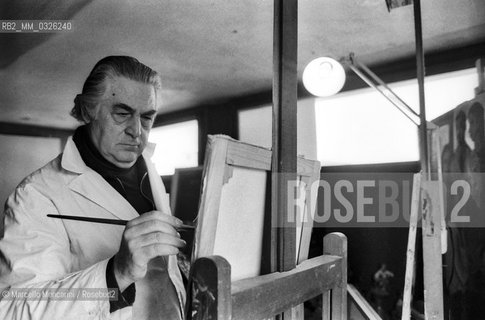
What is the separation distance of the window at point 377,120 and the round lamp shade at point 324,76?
1564 mm

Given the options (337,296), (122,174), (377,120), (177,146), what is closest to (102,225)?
(122,174)

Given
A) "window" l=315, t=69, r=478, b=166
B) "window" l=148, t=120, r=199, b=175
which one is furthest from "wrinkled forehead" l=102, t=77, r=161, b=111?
"window" l=148, t=120, r=199, b=175

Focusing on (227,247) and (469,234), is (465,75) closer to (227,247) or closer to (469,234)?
(469,234)

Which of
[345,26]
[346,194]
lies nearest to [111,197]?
[345,26]

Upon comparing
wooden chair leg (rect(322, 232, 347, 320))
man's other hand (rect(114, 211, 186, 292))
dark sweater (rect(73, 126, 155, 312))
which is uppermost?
dark sweater (rect(73, 126, 155, 312))

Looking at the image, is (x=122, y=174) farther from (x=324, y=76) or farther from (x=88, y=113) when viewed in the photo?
(x=324, y=76)

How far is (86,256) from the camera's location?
3.76ft

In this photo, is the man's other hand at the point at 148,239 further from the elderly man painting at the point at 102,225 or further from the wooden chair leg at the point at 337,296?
the wooden chair leg at the point at 337,296

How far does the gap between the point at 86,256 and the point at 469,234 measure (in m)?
2.55

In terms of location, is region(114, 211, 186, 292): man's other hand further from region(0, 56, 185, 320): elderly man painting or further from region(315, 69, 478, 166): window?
region(315, 69, 478, 166): window

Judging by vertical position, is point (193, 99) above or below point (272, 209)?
above

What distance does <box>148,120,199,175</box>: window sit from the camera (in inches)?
243

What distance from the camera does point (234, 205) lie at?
2.69 feet

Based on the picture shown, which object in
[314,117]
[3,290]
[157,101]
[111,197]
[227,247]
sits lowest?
[3,290]
